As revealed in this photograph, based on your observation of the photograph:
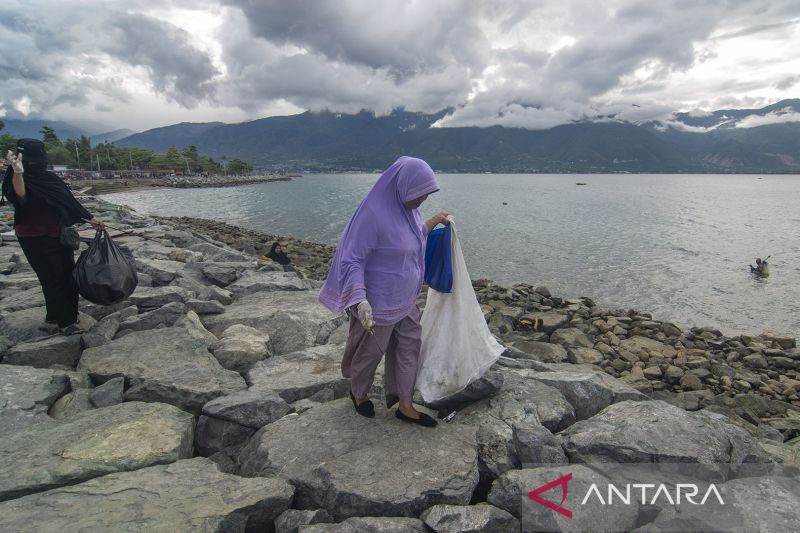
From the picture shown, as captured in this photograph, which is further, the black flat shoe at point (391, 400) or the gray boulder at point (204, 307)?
the gray boulder at point (204, 307)

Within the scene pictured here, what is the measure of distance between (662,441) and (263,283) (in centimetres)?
737

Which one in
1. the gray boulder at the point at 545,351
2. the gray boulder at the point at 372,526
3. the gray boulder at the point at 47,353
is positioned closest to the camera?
the gray boulder at the point at 372,526

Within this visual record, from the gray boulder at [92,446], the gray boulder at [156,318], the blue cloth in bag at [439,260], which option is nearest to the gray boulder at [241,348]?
the gray boulder at [156,318]

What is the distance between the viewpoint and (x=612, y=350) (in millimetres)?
9852

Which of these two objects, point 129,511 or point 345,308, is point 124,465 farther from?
point 345,308

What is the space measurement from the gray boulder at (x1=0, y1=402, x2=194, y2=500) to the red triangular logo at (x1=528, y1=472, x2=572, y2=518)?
2.60 meters

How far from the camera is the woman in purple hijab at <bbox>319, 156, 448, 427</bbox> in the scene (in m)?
3.33

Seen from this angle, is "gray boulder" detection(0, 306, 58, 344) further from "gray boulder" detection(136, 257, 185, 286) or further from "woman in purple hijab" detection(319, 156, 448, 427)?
"woman in purple hijab" detection(319, 156, 448, 427)

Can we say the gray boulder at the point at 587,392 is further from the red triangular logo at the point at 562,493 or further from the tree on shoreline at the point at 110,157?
the tree on shoreline at the point at 110,157

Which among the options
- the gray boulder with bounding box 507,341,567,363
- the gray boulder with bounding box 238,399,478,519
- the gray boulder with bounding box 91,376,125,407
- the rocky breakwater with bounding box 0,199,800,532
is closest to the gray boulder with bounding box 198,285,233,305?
the rocky breakwater with bounding box 0,199,800,532

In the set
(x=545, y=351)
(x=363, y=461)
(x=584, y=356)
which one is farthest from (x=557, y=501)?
(x=584, y=356)

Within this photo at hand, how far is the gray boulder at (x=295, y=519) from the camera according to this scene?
2.62m

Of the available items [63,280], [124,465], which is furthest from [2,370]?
[124,465]

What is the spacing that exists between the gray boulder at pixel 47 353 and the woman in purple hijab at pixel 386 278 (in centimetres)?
335
